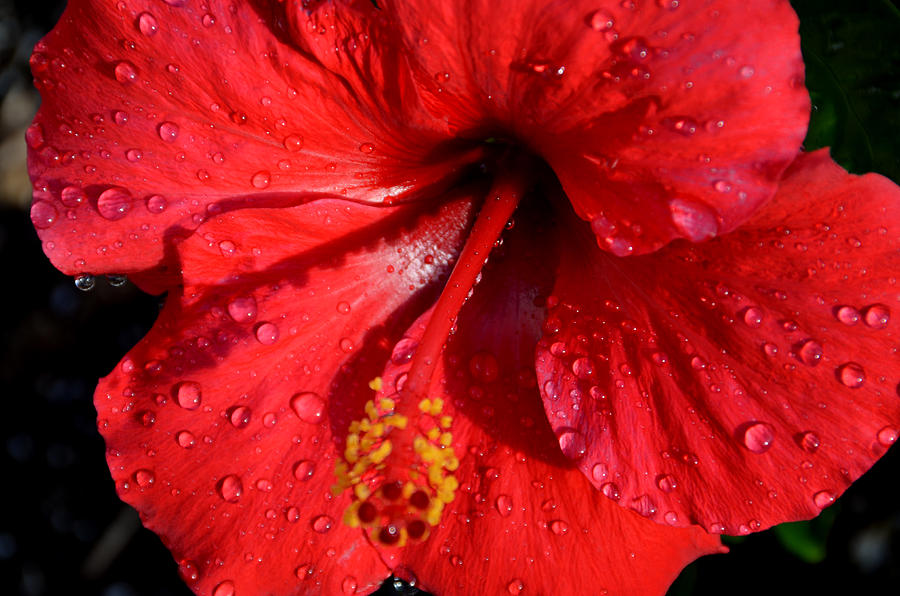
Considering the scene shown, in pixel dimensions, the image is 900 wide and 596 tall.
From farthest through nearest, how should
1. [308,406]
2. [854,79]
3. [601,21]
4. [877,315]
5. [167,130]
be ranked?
[854,79]
[308,406]
[167,130]
[877,315]
[601,21]

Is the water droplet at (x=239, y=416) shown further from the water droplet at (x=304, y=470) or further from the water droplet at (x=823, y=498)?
the water droplet at (x=823, y=498)

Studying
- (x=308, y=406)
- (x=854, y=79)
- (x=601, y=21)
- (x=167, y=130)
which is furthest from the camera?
(x=854, y=79)

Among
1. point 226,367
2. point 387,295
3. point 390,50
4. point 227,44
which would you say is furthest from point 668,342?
point 227,44

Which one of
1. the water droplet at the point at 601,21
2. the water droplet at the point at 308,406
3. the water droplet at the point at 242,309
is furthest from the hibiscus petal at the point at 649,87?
the water droplet at the point at 308,406

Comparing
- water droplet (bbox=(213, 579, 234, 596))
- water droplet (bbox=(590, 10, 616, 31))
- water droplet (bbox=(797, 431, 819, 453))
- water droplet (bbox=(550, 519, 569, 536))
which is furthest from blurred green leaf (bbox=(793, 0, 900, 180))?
water droplet (bbox=(213, 579, 234, 596))

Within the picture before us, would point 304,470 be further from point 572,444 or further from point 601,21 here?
point 601,21

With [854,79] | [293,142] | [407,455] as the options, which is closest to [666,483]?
[407,455]
